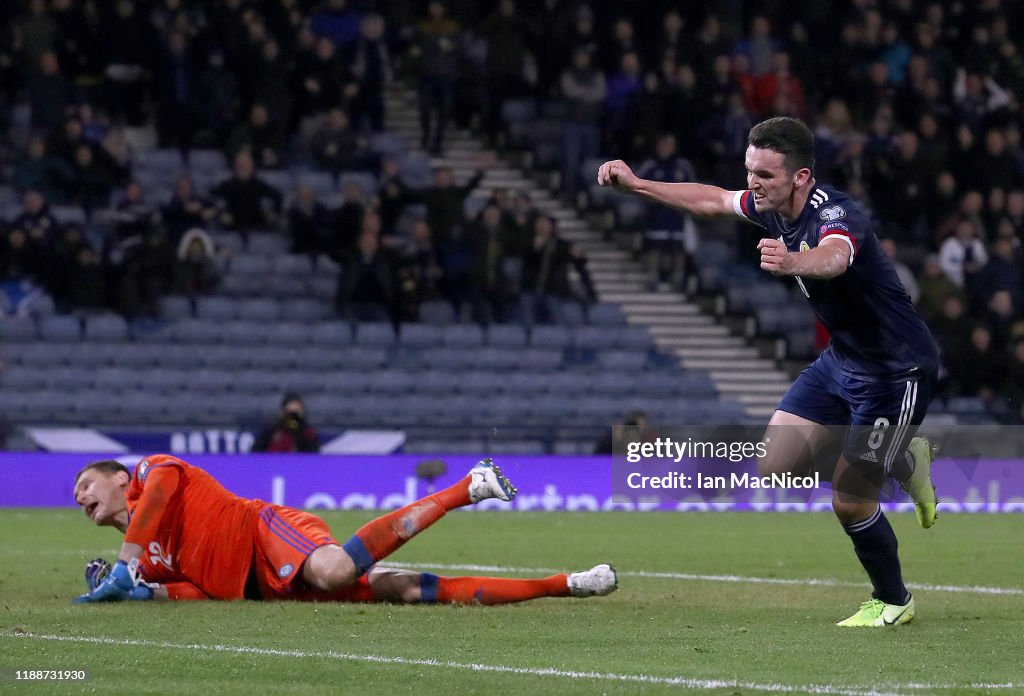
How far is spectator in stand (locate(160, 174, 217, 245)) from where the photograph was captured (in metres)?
20.8

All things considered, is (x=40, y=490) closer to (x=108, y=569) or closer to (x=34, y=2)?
(x=34, y=2)

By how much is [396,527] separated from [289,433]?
9917mm

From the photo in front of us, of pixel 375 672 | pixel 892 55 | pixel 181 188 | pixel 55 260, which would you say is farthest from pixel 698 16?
pixel 375 672

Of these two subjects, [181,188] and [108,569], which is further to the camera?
[181,188]

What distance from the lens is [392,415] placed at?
20422 mm

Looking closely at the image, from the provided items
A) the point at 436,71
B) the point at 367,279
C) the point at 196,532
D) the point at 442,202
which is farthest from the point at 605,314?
the point at 196,532

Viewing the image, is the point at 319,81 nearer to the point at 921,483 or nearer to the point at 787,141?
the point at 921,483

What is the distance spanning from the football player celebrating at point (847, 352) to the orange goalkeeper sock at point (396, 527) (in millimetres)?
1592

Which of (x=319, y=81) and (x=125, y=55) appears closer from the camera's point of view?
(x=125, y=55)

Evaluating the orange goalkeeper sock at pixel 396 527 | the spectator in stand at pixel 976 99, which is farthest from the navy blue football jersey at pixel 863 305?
the spectator in stand at pixel 976 99

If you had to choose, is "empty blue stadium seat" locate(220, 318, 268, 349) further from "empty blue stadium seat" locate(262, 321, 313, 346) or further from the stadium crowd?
the stadium crowd

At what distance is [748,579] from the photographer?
36.5 ft

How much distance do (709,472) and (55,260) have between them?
788cm

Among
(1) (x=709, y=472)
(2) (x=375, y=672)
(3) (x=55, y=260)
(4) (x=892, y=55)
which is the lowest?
(1) (x=709, y=472)
